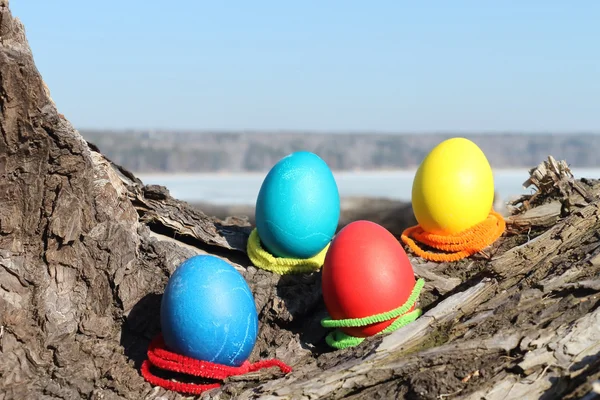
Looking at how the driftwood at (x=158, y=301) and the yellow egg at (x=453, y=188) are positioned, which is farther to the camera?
the yellow egg at (x=453, y=188)

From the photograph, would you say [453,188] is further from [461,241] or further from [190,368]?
[190,368]

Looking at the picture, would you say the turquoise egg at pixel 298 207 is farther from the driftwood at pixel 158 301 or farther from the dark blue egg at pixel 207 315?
the dark blue egg at pixel 207 315

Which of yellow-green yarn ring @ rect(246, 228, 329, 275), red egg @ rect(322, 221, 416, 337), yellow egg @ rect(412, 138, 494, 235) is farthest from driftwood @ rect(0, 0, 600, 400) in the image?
Answer: yellow egg @ rect(412, 138, 494, 235)

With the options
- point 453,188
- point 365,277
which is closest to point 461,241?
point 453,188

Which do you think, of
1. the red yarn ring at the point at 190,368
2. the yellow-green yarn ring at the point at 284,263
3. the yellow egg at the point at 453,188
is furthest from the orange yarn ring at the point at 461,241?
the red yarn ring at the point at 190,368

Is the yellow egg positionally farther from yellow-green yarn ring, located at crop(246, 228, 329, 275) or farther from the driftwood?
yellow-green yarn ring, located at crop(246, 228, 329, 275)

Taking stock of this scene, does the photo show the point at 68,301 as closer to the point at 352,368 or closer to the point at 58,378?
the point at 58,378
